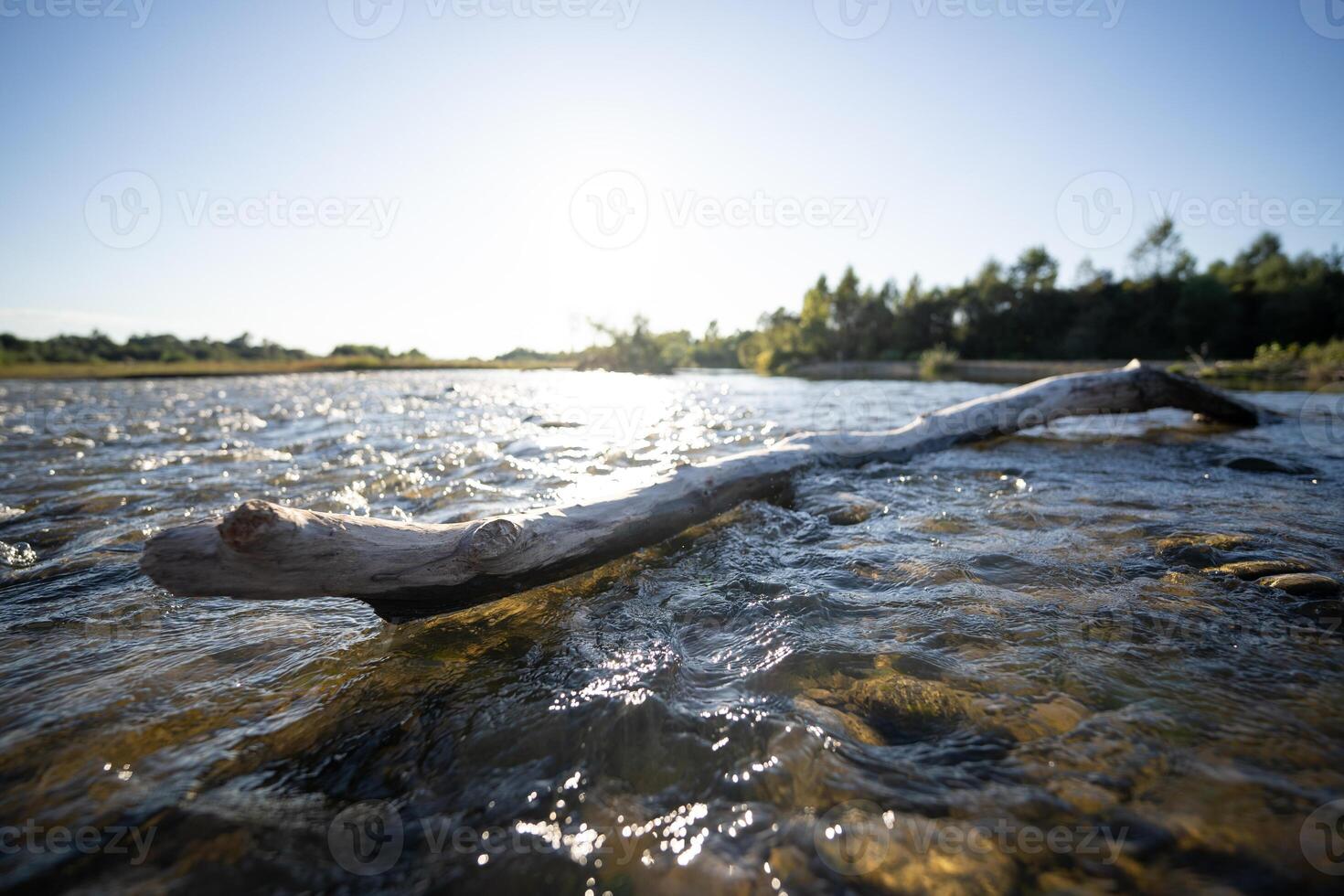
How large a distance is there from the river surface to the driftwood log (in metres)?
0.20

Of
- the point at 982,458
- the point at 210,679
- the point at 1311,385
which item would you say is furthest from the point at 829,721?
the point at 1311,385

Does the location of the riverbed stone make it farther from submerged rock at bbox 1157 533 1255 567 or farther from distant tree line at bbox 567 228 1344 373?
distant tree line at bbox 567 228 1344 373

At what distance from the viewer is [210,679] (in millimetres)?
2016

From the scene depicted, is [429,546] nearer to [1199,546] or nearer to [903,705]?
[903,705]

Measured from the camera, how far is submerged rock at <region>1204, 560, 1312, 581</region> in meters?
2.64

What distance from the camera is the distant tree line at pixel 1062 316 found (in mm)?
41316

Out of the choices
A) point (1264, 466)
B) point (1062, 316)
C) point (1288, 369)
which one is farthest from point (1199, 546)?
point (1062, 316)

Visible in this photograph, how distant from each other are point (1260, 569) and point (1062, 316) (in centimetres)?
5795

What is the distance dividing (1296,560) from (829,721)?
2.88 m

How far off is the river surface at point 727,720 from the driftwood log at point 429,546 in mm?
204

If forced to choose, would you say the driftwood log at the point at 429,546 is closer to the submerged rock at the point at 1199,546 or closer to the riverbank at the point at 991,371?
the submerged rock at the point at 1199,546

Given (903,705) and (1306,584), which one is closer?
(903,705)

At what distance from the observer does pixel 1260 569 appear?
2678mm

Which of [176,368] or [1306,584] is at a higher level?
[176,368]
